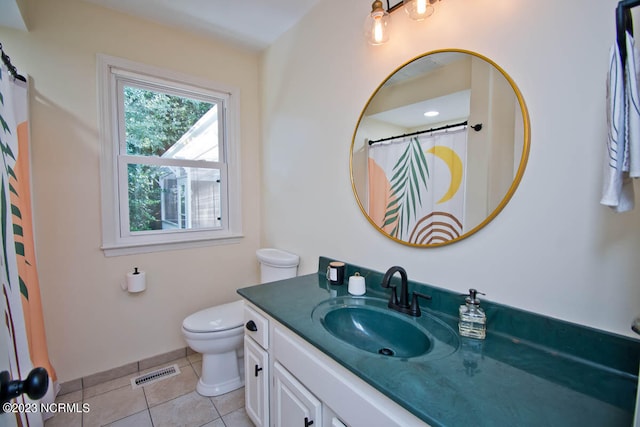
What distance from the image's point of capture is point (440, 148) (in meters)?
1.22

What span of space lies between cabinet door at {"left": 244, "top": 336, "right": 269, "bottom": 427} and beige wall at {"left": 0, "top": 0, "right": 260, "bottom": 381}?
1.06 m

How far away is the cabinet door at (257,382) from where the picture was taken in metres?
1.34

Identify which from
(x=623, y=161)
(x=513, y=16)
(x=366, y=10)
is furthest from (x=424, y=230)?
(x=366, y=10)

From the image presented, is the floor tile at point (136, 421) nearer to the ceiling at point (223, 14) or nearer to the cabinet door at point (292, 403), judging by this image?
the cabinet door at point (292, 403)

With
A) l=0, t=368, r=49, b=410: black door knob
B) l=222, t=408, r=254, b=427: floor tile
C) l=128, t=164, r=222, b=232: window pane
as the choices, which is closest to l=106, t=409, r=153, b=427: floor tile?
l=222, t=408, r=254, b=427: floor tile

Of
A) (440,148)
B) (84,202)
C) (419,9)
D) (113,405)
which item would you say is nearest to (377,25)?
(419,9)

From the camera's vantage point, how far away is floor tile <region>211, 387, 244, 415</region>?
1.76 m

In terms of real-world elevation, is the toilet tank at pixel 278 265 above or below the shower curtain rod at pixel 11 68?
below

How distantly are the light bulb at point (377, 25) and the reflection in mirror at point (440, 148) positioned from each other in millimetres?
171

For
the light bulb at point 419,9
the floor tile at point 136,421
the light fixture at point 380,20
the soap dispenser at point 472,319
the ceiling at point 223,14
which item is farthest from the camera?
the ceiling at point 223,14

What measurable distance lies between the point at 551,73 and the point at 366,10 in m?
1.01

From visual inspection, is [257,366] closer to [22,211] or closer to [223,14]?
[22,211]

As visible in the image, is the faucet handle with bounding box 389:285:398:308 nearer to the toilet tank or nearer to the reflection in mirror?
the reflection in mirror

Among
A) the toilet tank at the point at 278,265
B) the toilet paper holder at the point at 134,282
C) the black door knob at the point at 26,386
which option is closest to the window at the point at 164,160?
the toilet paper holder at the point at 134,282
